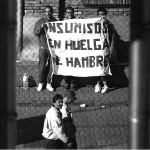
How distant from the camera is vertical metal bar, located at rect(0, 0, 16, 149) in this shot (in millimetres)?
3332

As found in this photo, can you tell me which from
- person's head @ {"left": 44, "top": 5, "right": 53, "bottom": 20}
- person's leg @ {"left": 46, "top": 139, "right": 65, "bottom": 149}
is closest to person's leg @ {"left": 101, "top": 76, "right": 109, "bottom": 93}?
person's head @ {"left": 44, "top": 5, "right": 53, "bottom": 20}

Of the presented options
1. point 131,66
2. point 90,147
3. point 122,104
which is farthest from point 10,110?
point 122,104

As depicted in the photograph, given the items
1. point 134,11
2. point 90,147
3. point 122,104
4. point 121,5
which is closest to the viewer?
point 134,11

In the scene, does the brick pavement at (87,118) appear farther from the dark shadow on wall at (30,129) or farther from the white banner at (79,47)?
the white banner at (79,47)

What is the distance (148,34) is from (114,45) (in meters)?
9.20

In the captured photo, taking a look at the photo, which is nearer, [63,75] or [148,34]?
[148,34]

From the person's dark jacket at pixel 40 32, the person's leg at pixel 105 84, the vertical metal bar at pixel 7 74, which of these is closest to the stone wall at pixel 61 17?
the person's dark jacket at pixel 40 32

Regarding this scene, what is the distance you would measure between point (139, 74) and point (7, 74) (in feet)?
2.43

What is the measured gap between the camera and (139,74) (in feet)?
11.3

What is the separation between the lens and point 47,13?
12.3 meters

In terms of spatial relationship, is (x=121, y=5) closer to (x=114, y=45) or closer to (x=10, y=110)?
(x=114, y=45)

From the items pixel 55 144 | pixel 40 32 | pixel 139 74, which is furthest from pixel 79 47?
pixel 139 74

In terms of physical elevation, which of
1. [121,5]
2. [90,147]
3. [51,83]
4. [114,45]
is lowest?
[90,147]

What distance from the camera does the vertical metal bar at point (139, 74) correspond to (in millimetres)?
3396
